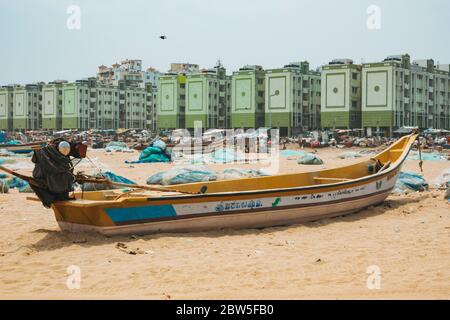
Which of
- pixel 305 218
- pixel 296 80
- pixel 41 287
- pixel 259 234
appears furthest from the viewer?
pixel 296 80

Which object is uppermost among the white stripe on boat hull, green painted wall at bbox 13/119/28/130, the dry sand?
green painted wall at bbox 13/119/28/130

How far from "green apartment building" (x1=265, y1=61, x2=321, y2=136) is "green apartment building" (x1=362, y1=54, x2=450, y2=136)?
946cm

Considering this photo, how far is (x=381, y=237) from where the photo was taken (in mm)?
9125

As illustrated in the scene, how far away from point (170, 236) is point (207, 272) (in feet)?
7.13

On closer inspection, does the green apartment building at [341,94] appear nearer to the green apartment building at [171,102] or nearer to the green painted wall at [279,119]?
the green painted wall at [279,119]

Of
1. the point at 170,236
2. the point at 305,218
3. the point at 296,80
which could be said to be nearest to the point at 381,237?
the point at 305,218

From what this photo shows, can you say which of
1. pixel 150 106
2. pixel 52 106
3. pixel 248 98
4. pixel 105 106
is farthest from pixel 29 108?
pixel 248 98

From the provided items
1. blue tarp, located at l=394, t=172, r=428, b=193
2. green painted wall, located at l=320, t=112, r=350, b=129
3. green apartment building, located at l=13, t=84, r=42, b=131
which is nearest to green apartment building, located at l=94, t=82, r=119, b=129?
green apartment building, located at l=13, t=84, r=42, b=131

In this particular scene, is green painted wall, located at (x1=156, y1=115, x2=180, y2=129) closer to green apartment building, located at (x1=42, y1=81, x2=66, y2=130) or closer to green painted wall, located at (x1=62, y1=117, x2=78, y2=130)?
green painted wall, located at (x1=62, y1=117, x2=78, y2=130)

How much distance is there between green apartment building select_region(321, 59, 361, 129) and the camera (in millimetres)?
66875

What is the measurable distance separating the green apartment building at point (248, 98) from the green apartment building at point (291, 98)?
165 cm
